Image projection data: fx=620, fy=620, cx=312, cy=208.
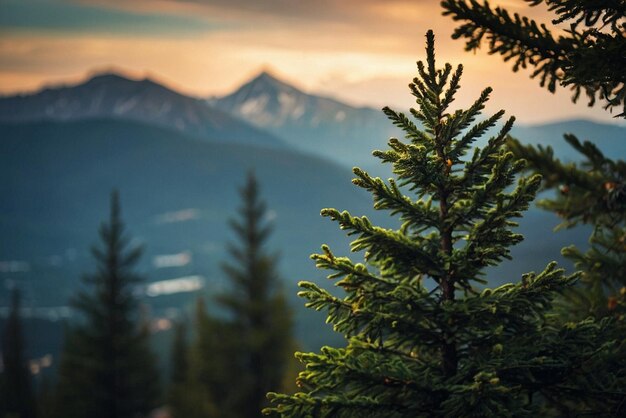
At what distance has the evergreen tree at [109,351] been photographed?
92.8 ft

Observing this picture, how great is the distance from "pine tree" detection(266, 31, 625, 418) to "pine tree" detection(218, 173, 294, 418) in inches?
883

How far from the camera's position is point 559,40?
15.4 feet

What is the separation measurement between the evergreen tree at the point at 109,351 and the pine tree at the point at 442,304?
2448 cm

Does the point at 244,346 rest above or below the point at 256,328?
below

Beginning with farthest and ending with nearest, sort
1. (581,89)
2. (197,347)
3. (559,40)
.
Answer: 1. (197,347)
2. (581,89)
3. (559,40)

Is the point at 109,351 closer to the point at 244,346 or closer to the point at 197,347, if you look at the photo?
the point at 197,347

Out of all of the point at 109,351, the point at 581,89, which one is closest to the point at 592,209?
the point at 581,89

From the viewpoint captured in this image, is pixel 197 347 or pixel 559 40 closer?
pixel 559 40

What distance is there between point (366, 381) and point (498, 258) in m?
1.62

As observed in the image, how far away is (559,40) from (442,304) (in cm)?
237

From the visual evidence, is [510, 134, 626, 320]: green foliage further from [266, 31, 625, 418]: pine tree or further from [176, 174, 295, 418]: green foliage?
[176, 174, 295, 418]: green foliage

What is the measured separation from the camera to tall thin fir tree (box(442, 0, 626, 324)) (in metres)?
4.47

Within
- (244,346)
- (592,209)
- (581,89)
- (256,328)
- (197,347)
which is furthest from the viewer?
(197,347)

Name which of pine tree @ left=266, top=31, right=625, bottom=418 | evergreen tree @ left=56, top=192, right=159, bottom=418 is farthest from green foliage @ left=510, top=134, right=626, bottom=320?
evergreen tree @ left=56, top=192, right=159, bottom=418
